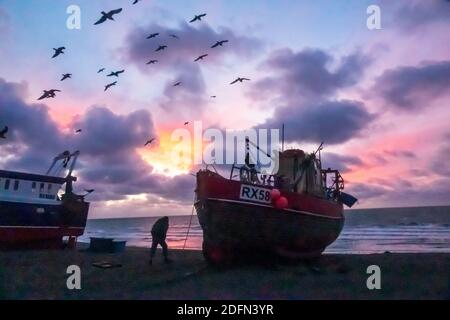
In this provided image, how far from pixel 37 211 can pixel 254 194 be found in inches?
687

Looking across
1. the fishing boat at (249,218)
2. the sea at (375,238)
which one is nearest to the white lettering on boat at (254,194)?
the fishing boat at (249,218)

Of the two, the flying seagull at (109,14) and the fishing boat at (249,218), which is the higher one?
the flying seagull at (109,14)

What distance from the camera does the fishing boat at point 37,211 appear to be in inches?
964

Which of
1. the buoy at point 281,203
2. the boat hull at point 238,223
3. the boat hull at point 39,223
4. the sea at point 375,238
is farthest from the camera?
the sea at point 375,238

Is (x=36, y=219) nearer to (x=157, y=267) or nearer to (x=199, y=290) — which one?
(x=157, y=267)

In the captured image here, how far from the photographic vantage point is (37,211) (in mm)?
25969

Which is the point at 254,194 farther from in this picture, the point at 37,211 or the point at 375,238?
the point at 375,238

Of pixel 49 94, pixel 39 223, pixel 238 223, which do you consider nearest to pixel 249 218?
pixel 238 223

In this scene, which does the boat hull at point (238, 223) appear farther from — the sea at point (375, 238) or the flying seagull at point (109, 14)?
the flying seagull at point (109, 14)

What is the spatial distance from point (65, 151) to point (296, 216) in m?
23.4

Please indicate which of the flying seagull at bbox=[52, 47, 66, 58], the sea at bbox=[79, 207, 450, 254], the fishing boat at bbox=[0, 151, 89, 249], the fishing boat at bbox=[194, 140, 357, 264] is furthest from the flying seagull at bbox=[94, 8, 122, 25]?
the fishing boat at bbox=[0, 151, 89, 249]

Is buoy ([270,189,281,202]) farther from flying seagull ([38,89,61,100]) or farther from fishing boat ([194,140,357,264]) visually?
flying seagull ([38,89,61,100])

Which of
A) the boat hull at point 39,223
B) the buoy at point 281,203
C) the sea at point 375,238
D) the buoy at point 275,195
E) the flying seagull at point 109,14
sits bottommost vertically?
the sea at point 375,238
